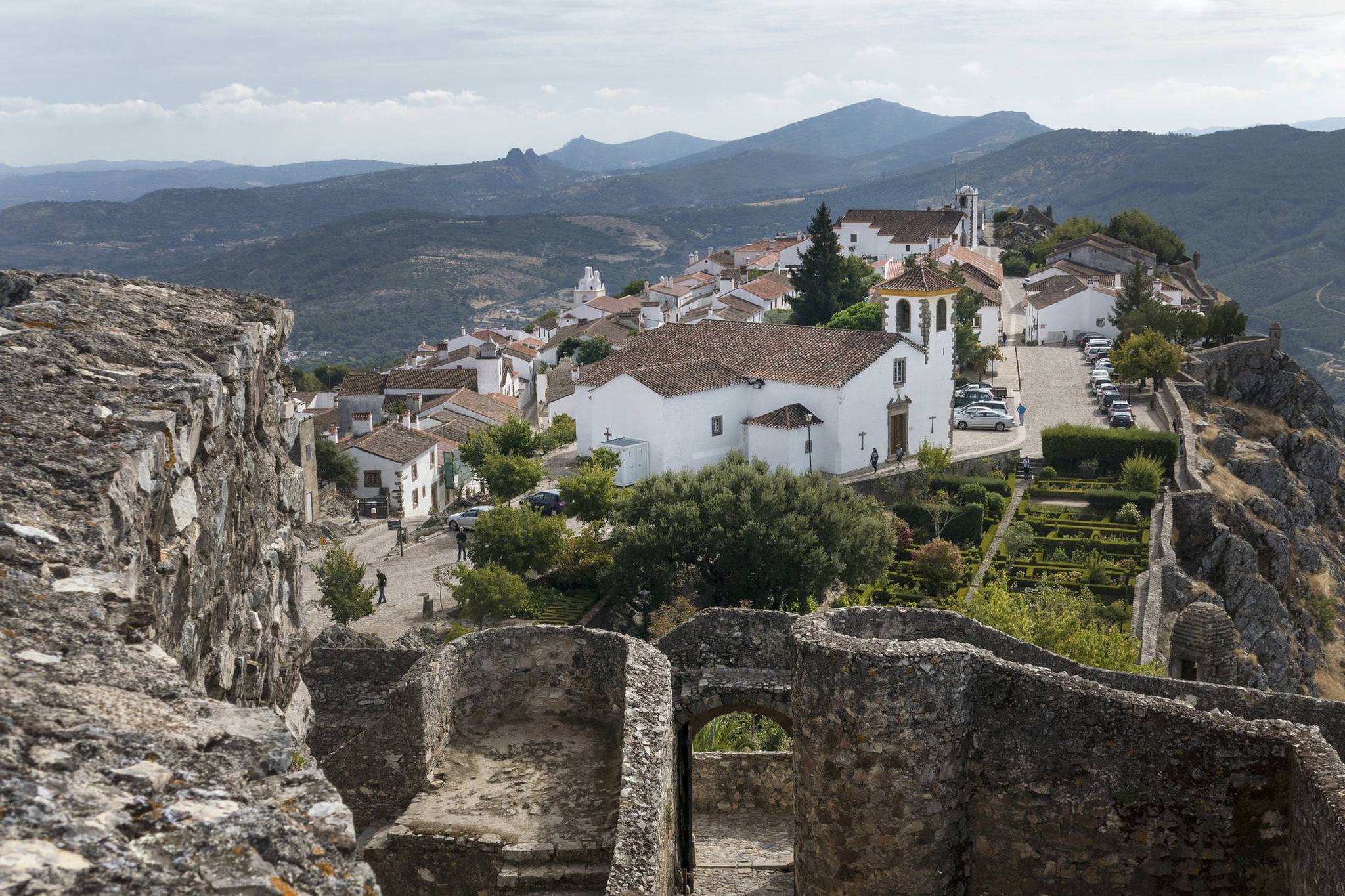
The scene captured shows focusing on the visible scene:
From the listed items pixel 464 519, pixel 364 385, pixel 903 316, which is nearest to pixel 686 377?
pixel 903 316

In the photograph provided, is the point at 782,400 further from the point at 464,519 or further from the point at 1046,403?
the point at 1046,403

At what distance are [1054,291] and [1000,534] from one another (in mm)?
37187

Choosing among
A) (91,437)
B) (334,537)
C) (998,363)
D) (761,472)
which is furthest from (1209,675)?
(998,363)

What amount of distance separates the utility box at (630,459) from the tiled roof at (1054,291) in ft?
113

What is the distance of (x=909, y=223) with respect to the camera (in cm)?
9056

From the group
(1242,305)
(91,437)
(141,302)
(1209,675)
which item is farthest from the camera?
(1242,305)

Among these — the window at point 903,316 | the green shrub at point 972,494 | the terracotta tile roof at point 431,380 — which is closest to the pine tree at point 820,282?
the window at point 903,316

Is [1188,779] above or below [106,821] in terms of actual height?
below

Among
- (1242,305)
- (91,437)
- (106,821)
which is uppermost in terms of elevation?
(91,437)

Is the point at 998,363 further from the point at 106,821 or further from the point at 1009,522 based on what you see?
the point at 106,821

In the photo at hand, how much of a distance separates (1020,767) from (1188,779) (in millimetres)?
1355

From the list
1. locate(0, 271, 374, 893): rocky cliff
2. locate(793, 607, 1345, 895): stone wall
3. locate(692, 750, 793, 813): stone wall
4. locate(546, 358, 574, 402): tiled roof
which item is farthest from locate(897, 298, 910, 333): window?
locate(0, 271, 374, 893): rocky cliff

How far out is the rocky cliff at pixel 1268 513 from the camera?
3544 centimetres

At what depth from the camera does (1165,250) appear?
90375 mm
